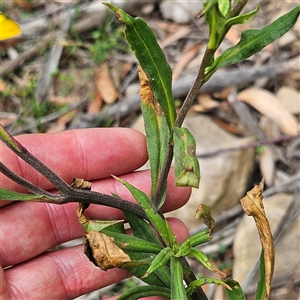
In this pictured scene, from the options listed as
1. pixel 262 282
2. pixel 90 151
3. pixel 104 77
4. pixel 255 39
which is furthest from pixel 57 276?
pixel 104 77

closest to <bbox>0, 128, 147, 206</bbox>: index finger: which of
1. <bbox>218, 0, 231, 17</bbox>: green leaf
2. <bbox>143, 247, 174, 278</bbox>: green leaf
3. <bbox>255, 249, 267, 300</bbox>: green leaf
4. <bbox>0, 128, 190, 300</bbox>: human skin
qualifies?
<bbox>0, 128, 190, 300</bbox>: human skin

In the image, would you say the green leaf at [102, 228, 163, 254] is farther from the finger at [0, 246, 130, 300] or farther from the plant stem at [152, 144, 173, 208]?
the finger at [0, 246, 130, 300]

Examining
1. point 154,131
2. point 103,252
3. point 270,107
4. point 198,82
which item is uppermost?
point 270,107

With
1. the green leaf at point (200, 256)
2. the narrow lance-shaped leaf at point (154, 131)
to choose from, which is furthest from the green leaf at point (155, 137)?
the green leaf at point (200, 256)

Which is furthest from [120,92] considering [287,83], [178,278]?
[178,278]

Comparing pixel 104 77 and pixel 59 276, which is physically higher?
pixel 104 77

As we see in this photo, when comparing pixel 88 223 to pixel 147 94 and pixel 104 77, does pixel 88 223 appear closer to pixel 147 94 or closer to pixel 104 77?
pixel 147 94

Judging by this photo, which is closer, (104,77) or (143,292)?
(143,292)
